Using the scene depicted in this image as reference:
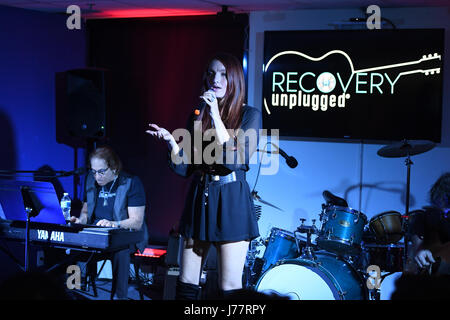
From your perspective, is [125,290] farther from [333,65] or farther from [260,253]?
[333,65]

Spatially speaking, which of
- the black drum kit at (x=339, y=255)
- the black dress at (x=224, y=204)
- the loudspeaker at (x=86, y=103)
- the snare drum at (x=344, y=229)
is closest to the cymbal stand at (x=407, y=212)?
the black drum kit at (x=339, y=255)

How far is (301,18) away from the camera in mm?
4844

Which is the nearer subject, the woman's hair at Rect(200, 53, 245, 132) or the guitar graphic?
the woman's hair at Rect(200, 53, 245, 132)

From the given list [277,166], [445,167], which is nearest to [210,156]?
[277,166]

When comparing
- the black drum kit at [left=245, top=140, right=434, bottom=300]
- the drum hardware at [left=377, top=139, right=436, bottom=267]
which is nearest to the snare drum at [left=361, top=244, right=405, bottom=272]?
the black drum kit at [left=245, top=140, right=434, bottom=300]

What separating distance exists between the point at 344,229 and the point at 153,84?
2.44m

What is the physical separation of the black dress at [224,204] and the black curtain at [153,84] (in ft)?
8.73

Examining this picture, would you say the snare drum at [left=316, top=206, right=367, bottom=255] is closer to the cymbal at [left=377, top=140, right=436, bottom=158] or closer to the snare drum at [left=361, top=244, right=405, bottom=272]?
the snare drum at [left=361, top=244, right=405, bottom=272]

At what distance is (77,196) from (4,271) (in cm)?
106

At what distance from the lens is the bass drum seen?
3.78m

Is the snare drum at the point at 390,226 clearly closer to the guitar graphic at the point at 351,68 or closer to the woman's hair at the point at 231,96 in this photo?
the guitar graphic at the point at 351,68

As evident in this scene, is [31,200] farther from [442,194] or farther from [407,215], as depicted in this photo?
[407,215]

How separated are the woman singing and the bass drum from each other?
1.31 m

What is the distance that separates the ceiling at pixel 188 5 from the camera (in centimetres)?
449
